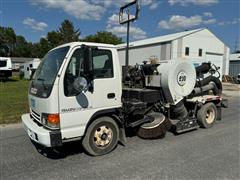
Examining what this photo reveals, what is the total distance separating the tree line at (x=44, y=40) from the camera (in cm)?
7288

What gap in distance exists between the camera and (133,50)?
35.4 metres

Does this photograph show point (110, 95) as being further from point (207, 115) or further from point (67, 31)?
point (67, 31)

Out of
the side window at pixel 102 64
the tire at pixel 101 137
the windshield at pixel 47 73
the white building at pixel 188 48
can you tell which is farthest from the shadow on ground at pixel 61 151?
the white building at pixel 188 48

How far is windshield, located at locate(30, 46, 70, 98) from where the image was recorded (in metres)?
4.18

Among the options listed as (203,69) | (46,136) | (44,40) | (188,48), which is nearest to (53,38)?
(44,40)

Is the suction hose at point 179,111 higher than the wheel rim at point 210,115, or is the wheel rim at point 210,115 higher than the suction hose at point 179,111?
the suction hose at point 179,111

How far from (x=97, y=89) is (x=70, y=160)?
1.45 m

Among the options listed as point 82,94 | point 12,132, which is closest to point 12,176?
point 82,94

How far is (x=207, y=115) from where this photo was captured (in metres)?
7.01

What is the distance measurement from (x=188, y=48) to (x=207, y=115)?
24.8 meters

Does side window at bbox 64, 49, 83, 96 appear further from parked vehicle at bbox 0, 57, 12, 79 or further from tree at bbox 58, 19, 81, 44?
tree at bbox 58, 19, 81, 44

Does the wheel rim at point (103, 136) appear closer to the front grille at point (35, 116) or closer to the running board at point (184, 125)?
the front grille at point (35, 116)

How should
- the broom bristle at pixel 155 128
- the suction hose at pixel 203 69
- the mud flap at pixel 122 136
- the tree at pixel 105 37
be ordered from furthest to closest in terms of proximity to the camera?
1. the tree at pixel 105 37
2. the suction hose at pixel 203 69
3. the broom bristle at pixel 155 128
4. the mud flap at pixel 122 136

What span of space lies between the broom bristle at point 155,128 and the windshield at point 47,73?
250 centimetres
